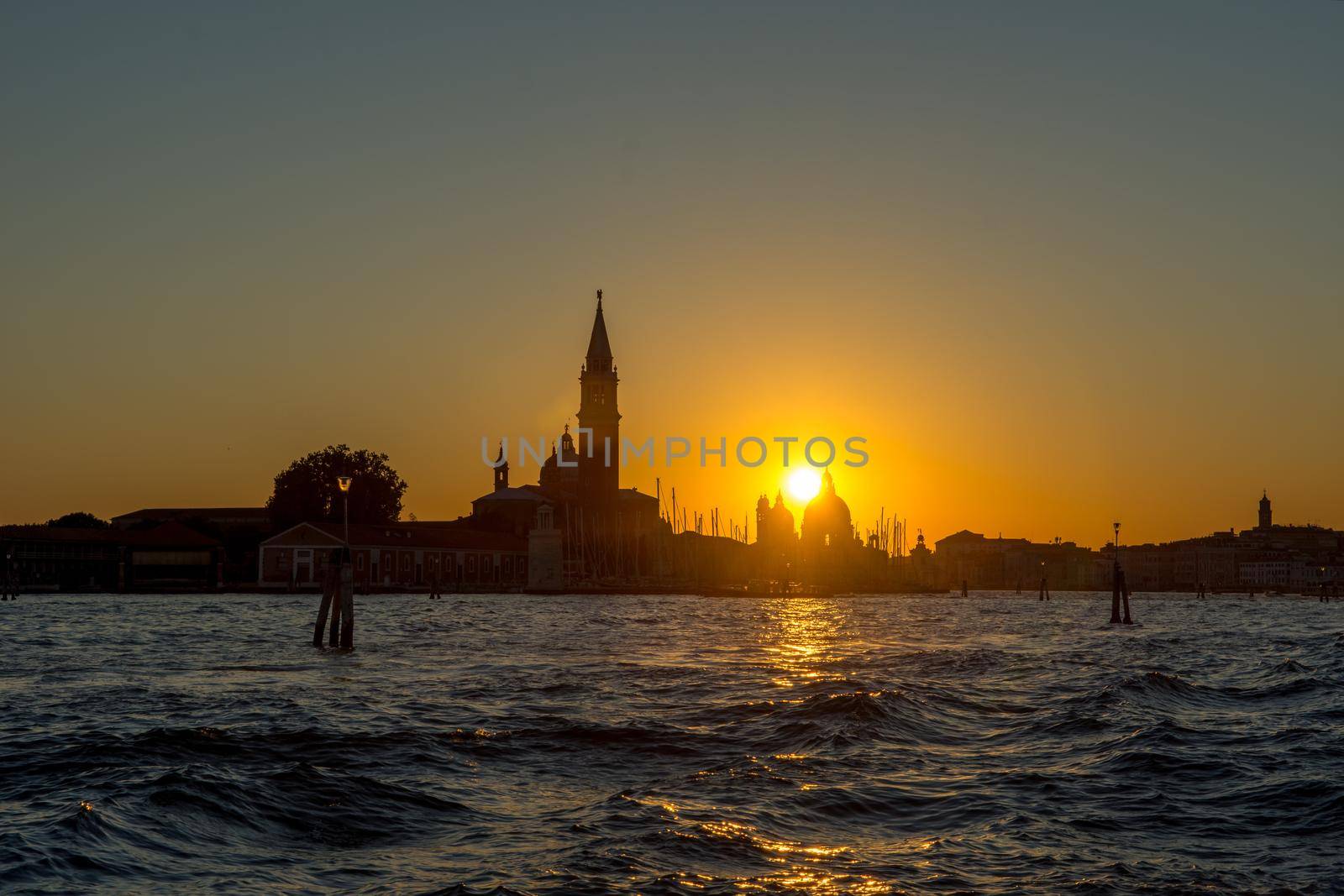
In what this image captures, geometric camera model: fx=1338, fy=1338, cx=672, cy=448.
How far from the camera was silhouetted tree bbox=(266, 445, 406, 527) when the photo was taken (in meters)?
98.6

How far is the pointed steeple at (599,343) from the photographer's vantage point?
124 metres

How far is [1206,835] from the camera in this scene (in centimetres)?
1032

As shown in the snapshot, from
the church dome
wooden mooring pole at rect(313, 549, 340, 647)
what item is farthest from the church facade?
wooden mooring pole at rect(313, 549, 340, 647)

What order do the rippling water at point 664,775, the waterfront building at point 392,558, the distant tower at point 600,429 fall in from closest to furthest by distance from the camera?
the rippling water at point 664,775 → the waterfront building at point 392,558 → the distant tower at point 600,429

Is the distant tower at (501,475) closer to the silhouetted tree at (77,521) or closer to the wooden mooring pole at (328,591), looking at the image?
the silhouetted tree at (77,521)

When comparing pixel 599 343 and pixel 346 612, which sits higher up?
pixel 599 343

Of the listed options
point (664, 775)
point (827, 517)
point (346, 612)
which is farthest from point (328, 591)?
point (827, 517)

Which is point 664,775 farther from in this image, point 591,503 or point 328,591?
point 591,503

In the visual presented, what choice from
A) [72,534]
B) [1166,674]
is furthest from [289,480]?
[1166,674]

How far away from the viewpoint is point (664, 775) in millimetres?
13008

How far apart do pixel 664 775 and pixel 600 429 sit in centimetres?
11117

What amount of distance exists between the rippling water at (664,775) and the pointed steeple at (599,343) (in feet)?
317

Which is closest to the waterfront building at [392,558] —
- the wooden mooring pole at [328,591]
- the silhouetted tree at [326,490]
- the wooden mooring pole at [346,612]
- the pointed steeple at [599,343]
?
the silhouetted tree at [326,490]

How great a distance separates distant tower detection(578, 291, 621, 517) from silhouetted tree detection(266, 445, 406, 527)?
24.3 m
